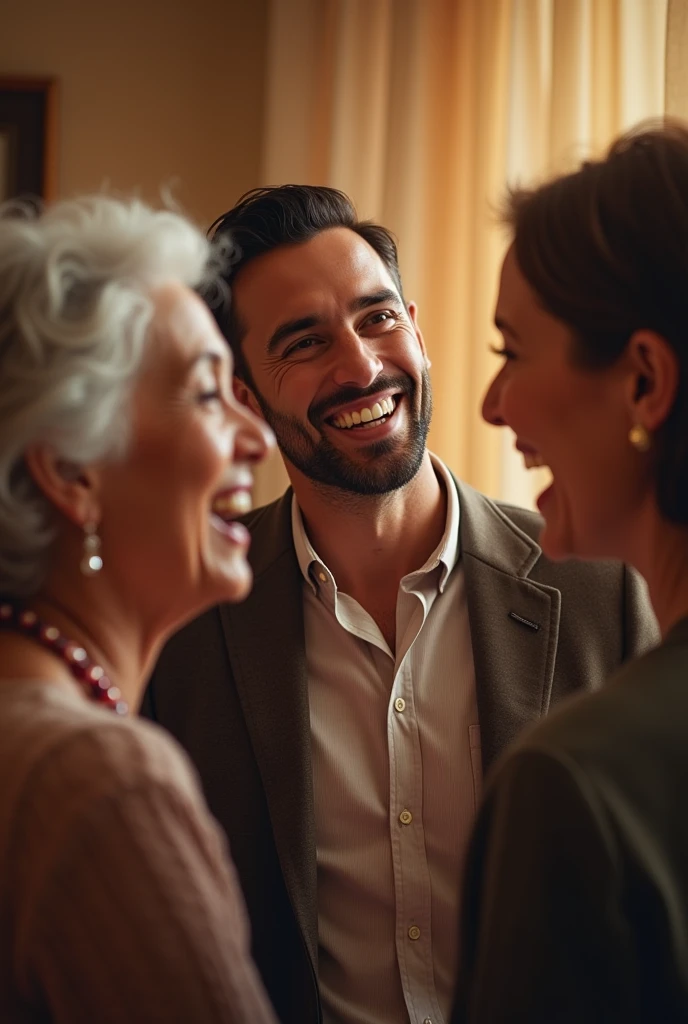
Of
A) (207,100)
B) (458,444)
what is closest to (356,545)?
(458,444)

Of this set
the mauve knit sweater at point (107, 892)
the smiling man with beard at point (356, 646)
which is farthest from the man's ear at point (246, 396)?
the mauve knit sweater at point (107, 892)

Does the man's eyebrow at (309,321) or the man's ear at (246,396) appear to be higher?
the man's eyebrow at (309,321)

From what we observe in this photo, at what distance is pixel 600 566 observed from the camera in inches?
81.5

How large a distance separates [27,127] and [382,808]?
7.39 ft

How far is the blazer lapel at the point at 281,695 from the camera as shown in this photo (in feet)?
6.06

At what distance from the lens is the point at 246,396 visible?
234 cm

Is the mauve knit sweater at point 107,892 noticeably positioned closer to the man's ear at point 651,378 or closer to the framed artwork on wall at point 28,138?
the man's ear at point 651,378

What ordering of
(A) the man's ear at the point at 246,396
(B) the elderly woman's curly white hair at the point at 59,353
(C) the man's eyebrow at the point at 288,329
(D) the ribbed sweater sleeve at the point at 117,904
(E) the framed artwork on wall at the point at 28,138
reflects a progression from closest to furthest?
(D) the ribbed sweater sleeve at the point at 117,904
(B) the elderly woman's curly white hair at the point at 59,353
(C) the man's eyebrow at the point at 288,329
(A) the man's ear at the point at 246,396
(E) the framed artwork on wall at the point at 28,138

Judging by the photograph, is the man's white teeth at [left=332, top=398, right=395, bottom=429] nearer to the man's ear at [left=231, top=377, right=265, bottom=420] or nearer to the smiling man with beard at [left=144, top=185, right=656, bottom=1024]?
the smiling man with beard at [left=144, top=185, right=656, bottom=1024]

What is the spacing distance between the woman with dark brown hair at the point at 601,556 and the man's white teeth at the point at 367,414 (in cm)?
63

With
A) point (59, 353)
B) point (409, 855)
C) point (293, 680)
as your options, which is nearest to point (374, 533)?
point (293, 680)

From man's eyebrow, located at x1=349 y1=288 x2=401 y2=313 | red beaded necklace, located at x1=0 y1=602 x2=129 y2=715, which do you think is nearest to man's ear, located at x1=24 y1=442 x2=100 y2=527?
red beaded necklace, located at x1=0 y1=602 x2=129 y2=715

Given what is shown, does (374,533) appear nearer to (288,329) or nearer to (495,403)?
(288,329)

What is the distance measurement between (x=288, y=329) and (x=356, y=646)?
613 millimetres
